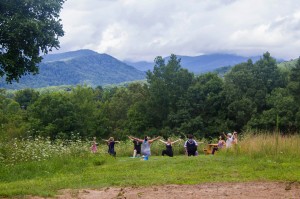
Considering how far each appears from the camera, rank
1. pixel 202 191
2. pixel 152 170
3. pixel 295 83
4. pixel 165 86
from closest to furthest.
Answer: pixel 202 191
pixel 152 170
pixel 295 83
pixel 165 86

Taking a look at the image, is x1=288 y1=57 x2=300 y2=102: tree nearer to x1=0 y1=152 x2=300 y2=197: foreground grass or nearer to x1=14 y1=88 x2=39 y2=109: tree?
x1=0 y1=152 x2=300 y2=197: foreground grass

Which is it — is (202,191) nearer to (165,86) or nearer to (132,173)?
(132,173)

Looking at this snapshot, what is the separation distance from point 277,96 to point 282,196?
133 ft

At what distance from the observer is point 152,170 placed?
13.3 m

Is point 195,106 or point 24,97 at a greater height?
point 24,97

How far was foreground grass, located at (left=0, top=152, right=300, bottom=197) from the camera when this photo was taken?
1042cm

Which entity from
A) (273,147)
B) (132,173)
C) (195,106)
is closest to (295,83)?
(195,106)

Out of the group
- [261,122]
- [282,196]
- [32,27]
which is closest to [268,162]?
[282,196]

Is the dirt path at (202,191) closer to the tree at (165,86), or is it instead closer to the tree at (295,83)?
the tree at (295,83)

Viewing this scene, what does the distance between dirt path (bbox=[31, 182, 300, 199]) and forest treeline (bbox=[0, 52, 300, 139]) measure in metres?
36.1

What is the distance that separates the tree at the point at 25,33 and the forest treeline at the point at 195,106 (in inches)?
1428

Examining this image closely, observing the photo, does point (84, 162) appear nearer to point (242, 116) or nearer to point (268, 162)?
point (268, 162)

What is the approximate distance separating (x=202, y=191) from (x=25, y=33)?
223 inches

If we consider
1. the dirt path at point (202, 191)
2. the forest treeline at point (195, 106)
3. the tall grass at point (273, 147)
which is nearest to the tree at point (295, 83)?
the forest treeline at point (195, 106)
